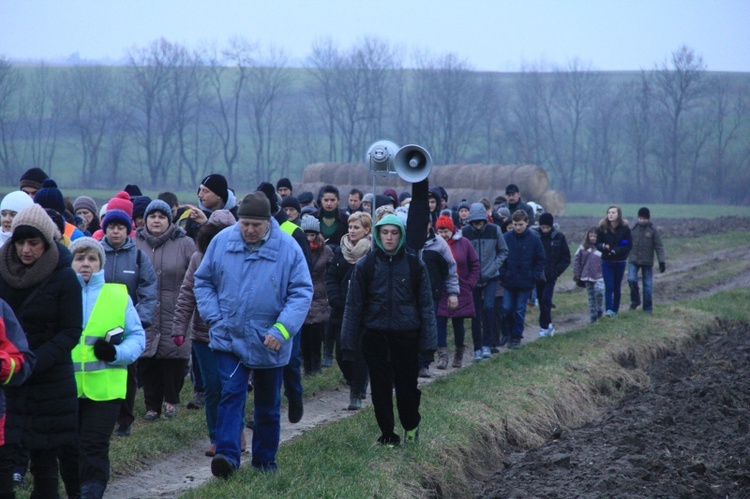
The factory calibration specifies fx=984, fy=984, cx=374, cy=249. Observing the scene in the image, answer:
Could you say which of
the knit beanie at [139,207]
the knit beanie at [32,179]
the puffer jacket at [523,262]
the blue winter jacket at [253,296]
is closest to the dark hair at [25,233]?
the blue winter jacket at [253,296]

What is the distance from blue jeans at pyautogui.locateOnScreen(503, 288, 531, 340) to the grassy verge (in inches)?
13.6

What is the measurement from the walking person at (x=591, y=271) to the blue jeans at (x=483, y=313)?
4.30m

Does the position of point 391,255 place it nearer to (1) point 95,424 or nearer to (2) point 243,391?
(2) point 243,391

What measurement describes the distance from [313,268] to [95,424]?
19.1 feet

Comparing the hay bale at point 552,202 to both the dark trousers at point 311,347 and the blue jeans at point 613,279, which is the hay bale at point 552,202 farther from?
the dark trousers at point 311,347

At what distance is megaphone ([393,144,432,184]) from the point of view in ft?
30.5

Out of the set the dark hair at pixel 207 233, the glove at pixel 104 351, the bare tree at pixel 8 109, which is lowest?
the glove at pixel 104 351

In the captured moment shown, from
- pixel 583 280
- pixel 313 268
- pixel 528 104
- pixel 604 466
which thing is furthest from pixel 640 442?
pixel 528 104

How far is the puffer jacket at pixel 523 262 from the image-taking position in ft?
48.0

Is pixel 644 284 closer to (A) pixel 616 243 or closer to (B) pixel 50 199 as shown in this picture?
(A) pixel 616 243

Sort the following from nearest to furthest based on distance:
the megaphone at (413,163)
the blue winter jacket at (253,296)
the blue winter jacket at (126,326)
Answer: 1. the blue winter jacket at (126,326)
2. the blue winter jacket at (253,296)
3. the megaphone at (413,163)

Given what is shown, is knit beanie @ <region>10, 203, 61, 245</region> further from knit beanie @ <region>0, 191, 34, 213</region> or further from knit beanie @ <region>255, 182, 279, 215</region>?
knit beanie @ <region>255, 182, 279, 215</region>

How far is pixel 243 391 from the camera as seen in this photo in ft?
23.1

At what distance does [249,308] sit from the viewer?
691 cm
